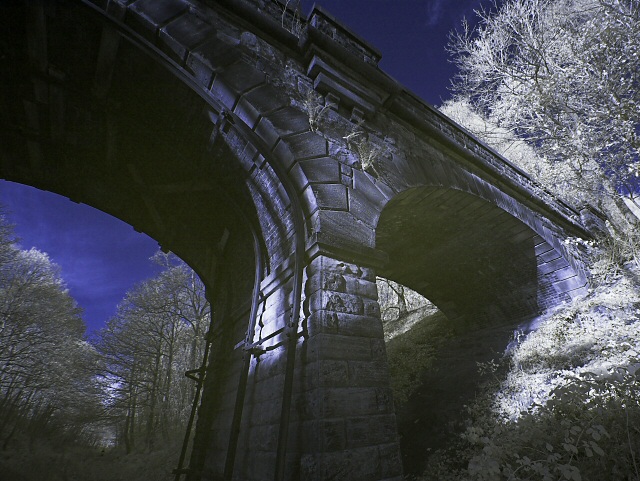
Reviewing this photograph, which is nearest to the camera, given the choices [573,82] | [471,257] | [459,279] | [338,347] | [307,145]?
[338,347]

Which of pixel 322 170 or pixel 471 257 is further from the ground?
pixel 471 257

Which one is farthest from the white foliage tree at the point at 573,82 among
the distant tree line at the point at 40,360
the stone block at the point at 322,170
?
the distant tree line at the point at 40,360

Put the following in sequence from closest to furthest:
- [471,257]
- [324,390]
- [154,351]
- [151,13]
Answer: [324,390], [151,13], [471,257], [154,351]

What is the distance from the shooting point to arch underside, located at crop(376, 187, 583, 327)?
5266 mm

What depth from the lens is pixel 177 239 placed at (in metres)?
5.71

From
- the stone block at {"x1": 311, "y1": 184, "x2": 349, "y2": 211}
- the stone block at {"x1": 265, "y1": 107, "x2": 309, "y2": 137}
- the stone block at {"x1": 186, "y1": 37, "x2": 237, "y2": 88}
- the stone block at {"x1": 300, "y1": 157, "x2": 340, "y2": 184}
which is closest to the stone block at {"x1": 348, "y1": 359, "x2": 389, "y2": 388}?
the stone block at {"x1": 311, "y1": 184, "x2": 349, "y2": 211}

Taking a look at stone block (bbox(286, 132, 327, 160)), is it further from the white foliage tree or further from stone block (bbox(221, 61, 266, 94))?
the white foliage tree

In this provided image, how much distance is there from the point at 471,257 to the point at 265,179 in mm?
4897

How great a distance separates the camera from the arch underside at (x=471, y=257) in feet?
17.3

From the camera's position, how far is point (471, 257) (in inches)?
254

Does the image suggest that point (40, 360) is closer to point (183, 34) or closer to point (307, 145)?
point (183, 34)

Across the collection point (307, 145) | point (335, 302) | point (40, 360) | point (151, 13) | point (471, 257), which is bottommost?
point (335, 302)

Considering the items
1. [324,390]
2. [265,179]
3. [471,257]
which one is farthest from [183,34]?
[471,257]

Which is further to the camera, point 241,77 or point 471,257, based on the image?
point 471,257
